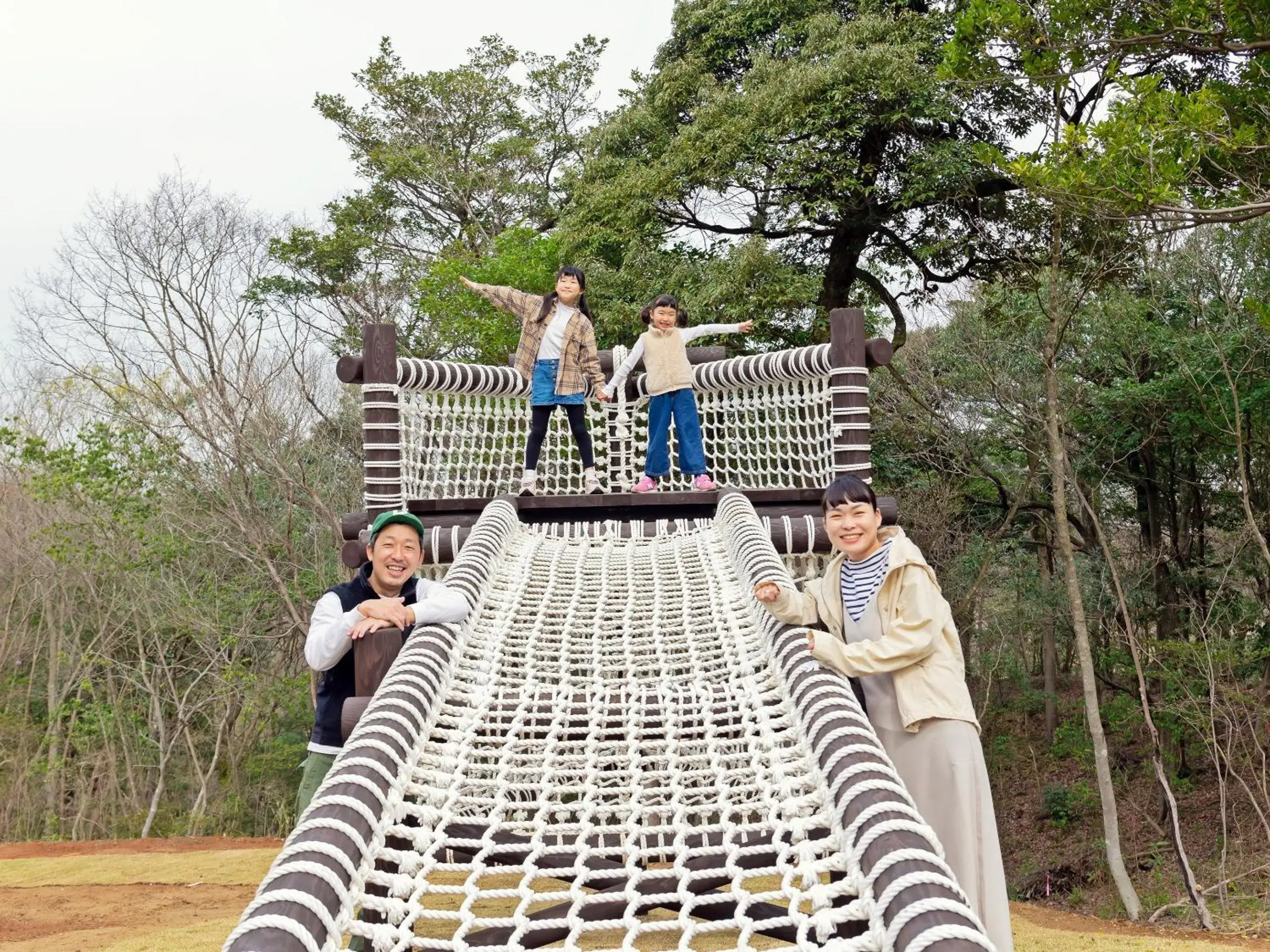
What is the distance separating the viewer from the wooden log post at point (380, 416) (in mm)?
3900

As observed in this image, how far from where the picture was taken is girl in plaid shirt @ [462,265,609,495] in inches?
171

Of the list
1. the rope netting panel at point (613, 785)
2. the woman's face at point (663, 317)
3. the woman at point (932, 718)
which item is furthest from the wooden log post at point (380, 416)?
the woman at point (932, 718)

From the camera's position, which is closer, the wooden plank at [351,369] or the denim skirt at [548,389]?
the wooden plank at [351,369]

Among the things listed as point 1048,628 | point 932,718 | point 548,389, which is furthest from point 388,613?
point 1048,628

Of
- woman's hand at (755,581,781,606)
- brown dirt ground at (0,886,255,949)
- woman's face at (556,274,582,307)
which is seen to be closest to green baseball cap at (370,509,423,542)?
woman's hand at (755,581,781,606)

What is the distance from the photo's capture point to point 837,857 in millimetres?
1370

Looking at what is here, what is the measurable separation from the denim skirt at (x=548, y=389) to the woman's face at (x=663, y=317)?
0.47 metres

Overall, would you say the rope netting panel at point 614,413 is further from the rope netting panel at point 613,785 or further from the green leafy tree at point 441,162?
the green leafy tree at point 441,162

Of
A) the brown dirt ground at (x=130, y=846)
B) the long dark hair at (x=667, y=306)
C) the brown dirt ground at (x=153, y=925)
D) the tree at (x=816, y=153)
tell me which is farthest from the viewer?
the tree at (x=816, y=153)

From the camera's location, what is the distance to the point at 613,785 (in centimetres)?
223

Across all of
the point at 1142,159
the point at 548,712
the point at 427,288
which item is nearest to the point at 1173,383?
the point at 1142,159

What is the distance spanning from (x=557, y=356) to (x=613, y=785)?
2416 mm

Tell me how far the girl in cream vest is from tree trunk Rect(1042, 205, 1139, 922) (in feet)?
16.7

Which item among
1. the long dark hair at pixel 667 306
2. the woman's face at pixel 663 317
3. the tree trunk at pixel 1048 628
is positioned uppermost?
the long dark hair at pixel 667 306
